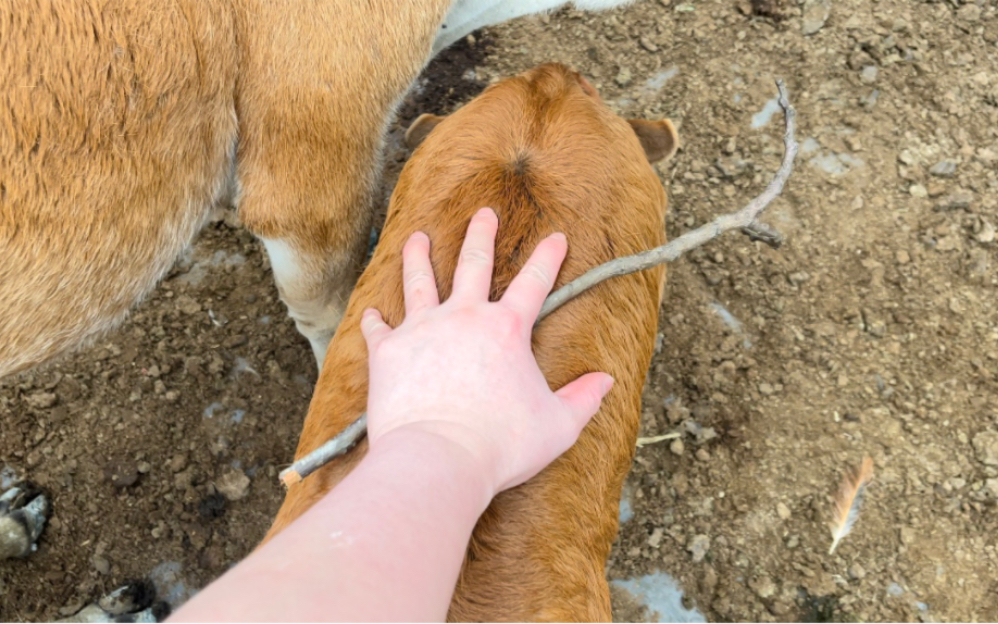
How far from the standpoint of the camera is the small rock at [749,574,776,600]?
2.67 metres

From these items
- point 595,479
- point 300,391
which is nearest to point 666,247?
point 595,479

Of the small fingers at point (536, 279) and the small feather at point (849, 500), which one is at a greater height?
the small fingers at point (536, 279)

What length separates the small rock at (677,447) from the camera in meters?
2.92

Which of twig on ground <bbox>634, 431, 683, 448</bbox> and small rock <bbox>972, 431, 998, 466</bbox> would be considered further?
twig on ground <bbox>634, 431, 683, 448</bbox>

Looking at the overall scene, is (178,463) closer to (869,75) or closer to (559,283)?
(559,283)

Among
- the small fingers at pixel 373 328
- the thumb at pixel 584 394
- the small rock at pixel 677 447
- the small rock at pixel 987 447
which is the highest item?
the small fingers at pixel 373 328

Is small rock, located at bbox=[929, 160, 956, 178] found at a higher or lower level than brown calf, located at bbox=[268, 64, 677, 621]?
lower

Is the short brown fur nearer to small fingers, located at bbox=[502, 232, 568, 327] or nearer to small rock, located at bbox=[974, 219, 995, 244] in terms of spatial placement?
small fingers, located at bbox=[502, 232, 568, 327]

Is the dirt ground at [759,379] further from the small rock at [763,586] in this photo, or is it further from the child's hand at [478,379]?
the child's hand at [478,379]

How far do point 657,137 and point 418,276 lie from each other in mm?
1107

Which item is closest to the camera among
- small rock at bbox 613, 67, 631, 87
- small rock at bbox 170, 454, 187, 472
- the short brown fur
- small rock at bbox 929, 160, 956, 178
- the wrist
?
the wrist

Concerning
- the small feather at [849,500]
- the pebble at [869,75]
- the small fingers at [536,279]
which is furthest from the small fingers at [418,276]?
the pebble at [869,75]

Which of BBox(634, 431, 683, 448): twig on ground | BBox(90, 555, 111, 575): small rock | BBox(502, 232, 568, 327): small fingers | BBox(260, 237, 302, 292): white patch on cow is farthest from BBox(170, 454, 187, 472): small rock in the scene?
BBox(502, 232, 568, 327): small fingers

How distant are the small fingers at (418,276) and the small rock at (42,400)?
2.16 meters
